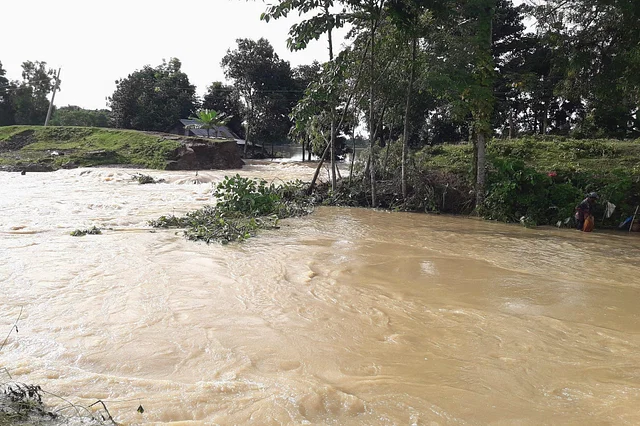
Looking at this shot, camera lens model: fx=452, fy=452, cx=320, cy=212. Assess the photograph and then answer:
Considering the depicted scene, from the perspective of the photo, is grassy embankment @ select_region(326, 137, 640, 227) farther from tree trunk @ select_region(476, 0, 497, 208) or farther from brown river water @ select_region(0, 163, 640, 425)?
brown river water @ select_region(0, 163, 640, 425)

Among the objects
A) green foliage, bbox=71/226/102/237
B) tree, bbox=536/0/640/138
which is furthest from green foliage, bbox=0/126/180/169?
tree, bbox=536/0/640/138

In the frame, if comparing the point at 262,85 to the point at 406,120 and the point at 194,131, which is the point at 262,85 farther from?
the point at 406,120

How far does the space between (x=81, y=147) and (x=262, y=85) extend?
1590 cm

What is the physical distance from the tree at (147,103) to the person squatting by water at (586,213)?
117 feet

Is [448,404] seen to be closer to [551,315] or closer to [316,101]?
[551,315]

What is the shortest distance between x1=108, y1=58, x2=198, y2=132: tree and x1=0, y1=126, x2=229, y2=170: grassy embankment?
8.90 meters

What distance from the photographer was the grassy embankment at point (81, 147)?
23906 millimetres

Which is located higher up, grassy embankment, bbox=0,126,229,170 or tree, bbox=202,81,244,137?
tree, bbox=202,81,244,137

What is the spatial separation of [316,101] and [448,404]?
10193 millimetres

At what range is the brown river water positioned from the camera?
9.46 feet

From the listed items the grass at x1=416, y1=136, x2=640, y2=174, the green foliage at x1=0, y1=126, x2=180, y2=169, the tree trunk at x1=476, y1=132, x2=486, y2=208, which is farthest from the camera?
the green foliage at x1=0, y1=126, x2=180, y2=169

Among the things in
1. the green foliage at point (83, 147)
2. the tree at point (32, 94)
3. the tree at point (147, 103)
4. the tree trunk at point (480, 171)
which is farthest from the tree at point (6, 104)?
the tree trunk at point (480, 171)

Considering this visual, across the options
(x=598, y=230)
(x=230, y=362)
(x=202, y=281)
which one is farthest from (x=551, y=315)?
(x=598, y=230)

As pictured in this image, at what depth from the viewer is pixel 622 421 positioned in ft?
9.00
